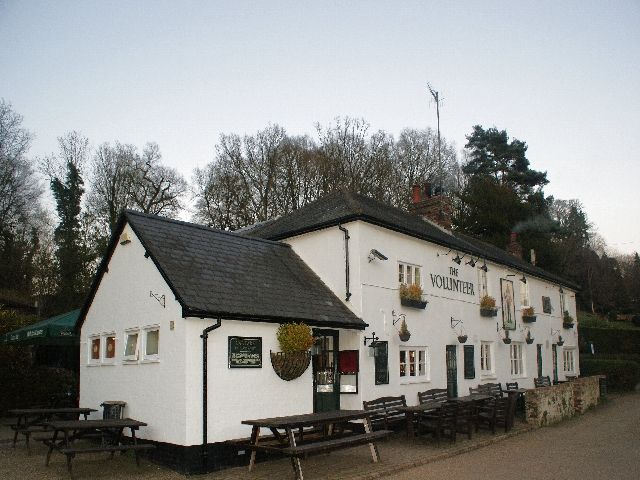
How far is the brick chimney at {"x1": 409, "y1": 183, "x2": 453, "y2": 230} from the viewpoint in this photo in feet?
62.8

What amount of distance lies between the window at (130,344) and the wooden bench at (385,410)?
5.03 meters

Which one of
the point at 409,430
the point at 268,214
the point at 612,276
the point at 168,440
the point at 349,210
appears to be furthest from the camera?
the point at 612,276

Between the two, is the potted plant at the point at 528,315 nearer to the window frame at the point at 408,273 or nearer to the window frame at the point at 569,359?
the window frame at the point at 569,359

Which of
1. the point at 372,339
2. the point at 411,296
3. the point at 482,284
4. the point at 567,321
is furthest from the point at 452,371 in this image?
the point at 567,321

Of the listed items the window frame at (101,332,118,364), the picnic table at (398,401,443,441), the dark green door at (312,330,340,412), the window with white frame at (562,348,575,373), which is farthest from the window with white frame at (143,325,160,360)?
the window with white frame at (562,348,575,373)

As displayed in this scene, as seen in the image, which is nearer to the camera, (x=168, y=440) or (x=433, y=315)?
(x=168, y=440)

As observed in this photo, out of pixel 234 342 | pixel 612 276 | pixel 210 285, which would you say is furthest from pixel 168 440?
pixel 612 276

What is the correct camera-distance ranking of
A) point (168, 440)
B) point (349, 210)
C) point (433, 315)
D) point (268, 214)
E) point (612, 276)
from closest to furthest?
1. point (168, 440)
2. point (349, 210)
3. point (433, 315)
4. point (268, 214)
5. point (612, 276)

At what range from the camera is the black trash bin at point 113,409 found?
11.2 metres

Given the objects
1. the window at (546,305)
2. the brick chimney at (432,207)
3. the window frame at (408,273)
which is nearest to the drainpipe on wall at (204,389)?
the window frame at (408,273)

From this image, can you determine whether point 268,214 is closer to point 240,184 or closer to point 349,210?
point 240,184

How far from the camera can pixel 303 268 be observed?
14344mm

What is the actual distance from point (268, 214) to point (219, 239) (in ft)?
66.2

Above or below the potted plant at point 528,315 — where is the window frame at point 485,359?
below
